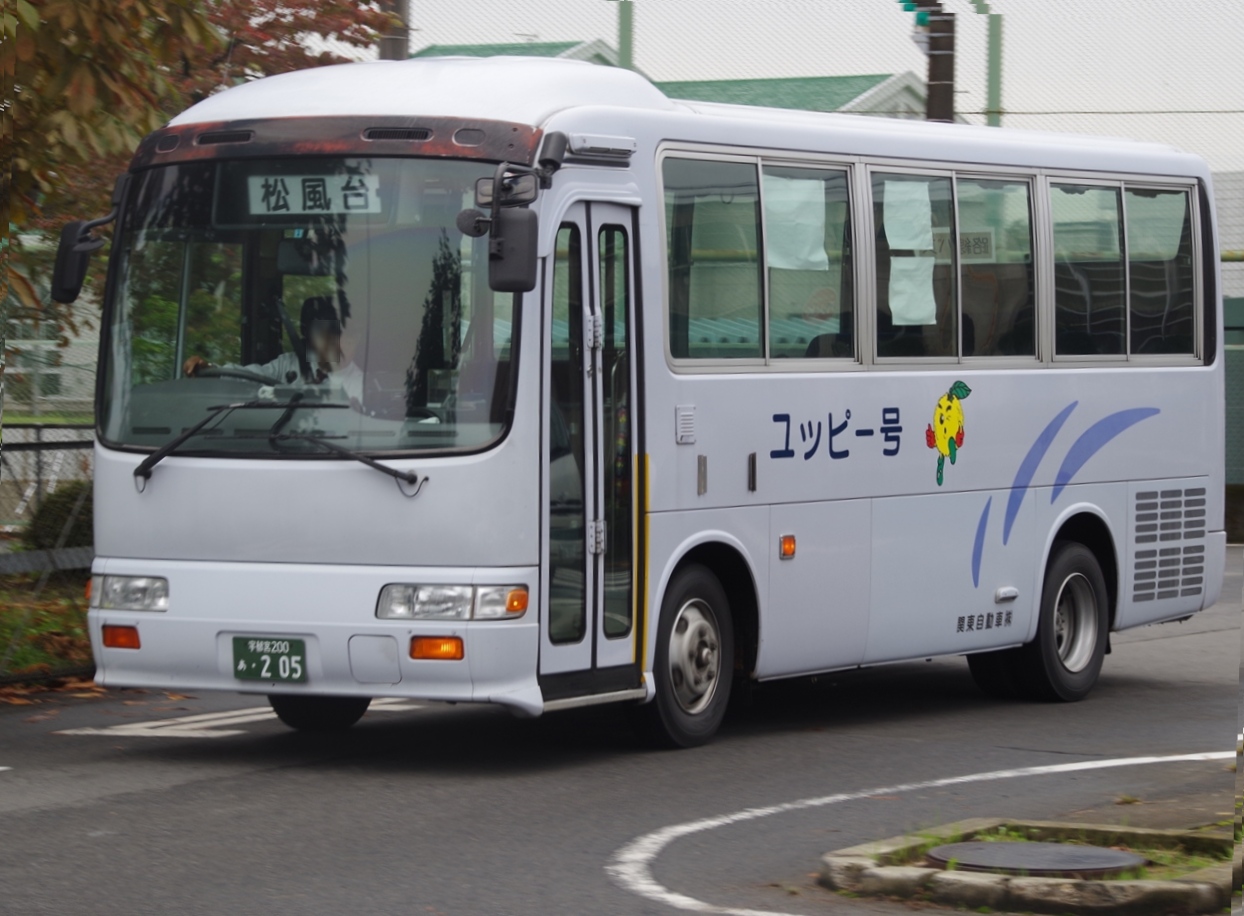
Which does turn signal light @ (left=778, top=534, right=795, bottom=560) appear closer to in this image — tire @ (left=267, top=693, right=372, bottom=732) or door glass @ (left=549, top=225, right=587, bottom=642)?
door glass @ (left=549, top=225, right=587, bottom=642)

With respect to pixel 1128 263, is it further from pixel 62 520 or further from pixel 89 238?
pixel 62 520

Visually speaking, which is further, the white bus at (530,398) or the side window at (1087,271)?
the side window at (1087,271)

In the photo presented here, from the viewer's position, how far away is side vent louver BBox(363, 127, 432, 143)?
10234 mm

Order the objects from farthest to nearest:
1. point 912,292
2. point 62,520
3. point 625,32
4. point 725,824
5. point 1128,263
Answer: point 625,32 → point 62,520 → point 1128,263 → point 912,292 → point 725,824

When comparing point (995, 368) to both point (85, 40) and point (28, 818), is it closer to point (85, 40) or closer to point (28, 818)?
point (85, 40)

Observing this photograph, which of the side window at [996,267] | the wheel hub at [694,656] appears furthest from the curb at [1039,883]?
the side window at [996,267]

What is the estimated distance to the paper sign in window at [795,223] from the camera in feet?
Answer: 38.5

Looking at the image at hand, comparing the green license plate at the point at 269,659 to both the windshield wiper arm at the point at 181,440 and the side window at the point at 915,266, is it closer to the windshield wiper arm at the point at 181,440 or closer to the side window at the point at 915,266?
the windshield wiper arm at the point at 181,440

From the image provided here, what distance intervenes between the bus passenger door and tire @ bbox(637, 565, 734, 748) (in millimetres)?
285

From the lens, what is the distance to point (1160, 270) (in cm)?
1466

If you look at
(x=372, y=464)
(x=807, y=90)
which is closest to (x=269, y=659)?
(x=372, y=464)

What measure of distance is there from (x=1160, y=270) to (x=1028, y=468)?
2099 millimetres

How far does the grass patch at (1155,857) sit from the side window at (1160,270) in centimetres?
676

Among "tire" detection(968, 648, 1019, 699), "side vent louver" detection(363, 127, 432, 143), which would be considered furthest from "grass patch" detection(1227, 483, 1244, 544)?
"side vent louver" detection(363, 127, 432, 143)
